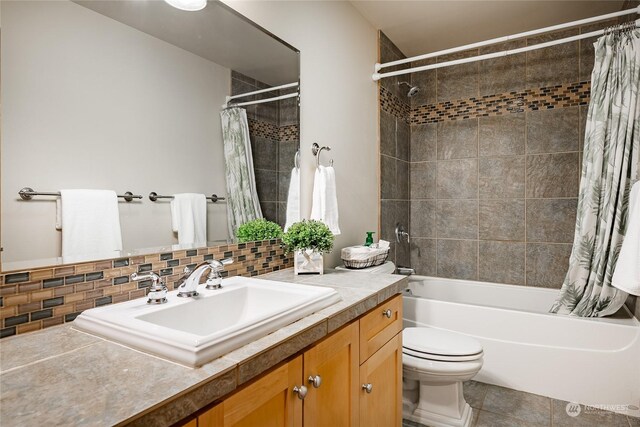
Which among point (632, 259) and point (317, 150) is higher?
point (317, 150)

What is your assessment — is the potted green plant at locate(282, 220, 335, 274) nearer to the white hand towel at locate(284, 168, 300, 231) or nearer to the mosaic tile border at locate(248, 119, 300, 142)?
the white hand towel at locate(284, 168, 300, 231)

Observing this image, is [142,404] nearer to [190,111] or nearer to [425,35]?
[190,111]

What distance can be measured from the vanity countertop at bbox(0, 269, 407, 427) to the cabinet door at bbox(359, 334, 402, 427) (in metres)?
0.43

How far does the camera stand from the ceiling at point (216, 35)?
4.01 feet

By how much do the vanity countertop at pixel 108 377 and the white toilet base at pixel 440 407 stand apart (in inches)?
52.7

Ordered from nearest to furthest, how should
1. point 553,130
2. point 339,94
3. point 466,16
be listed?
point 339,94 → point 466,16 → point 553,130

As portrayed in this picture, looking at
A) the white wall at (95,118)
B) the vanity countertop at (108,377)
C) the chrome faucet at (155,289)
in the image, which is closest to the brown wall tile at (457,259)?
the white wall at (95,118)

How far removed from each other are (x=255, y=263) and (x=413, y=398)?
50.3 inches

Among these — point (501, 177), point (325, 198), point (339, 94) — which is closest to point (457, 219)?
point (501, 177)

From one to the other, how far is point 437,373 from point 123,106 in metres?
1.83

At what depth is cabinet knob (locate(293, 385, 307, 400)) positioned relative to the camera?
96 cm

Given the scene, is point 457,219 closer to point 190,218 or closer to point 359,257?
point 359,257

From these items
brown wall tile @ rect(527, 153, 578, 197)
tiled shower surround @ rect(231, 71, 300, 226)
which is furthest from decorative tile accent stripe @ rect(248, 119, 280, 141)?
brown wall tile @ rect(527, 153, 578, 197)

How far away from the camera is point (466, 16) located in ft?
8.89
